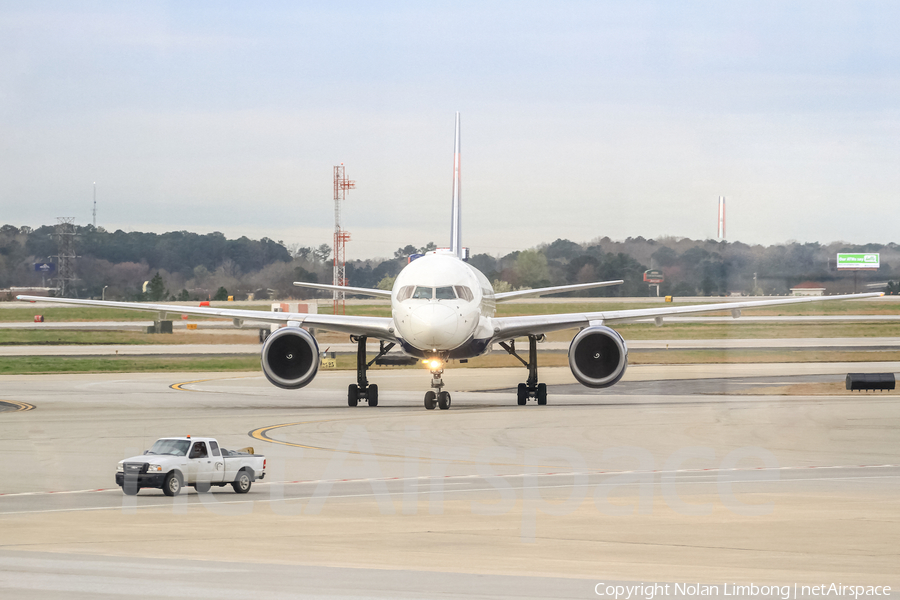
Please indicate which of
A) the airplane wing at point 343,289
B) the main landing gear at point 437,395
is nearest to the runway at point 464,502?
the main landing gear at point 437,395

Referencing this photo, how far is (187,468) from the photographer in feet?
58.2

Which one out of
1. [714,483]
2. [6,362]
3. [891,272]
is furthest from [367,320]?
[891,272]

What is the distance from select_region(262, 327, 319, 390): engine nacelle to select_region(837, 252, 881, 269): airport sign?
45.2 m

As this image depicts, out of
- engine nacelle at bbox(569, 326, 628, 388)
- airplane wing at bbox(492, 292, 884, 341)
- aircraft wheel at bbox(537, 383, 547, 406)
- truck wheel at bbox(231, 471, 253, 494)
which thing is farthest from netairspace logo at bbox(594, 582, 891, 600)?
aircraft wheel at bbox(537, 383, 547, 406)

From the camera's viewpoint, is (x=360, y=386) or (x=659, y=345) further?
(x=659, y=345)

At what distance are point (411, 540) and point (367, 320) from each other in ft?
73.3

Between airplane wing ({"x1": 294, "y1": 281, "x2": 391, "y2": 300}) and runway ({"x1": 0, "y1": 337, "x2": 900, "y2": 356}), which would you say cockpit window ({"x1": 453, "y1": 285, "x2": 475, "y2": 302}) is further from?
runway ({"x1": 0, "y1": 337, "x2": 900, "y2": 356})

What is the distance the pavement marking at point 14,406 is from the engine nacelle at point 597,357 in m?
17.3

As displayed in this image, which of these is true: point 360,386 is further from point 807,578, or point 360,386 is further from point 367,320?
point 807,578

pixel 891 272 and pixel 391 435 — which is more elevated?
pixel 891 272

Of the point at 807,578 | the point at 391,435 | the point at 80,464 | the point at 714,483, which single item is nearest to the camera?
the point at 807,578

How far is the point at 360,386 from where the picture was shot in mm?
35688

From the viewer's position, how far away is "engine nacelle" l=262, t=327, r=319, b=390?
33.6 meters

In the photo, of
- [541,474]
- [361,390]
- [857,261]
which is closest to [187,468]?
[541,474]
